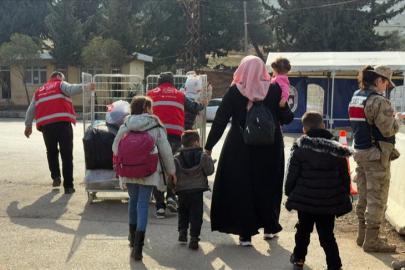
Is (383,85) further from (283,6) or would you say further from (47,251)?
(283,6)

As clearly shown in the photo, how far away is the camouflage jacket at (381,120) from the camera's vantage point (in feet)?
16.4

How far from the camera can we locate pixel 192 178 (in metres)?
5.43

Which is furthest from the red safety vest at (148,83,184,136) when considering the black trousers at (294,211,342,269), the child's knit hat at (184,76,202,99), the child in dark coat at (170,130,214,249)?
the black trousers at (294,211,342,269)

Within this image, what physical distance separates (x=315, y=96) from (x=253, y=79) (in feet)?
50.4

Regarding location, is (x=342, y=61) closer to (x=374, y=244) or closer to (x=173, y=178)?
(x=374, y=244)

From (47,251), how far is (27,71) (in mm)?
34898

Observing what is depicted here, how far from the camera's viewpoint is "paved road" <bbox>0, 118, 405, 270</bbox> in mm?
4876

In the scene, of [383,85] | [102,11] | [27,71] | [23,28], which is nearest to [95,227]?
[383,85]

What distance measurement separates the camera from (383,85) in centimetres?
523

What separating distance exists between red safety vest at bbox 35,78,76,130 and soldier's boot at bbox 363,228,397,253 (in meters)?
4.82

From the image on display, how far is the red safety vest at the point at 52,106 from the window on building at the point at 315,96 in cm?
1353

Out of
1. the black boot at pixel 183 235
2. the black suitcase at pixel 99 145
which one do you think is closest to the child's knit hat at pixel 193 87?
the black suitcase at pixel 99 145

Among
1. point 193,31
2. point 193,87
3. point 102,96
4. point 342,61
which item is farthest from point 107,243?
point 193,31

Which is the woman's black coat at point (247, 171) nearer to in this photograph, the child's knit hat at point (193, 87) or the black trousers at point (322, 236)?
the black trousers at point (322, 236)
